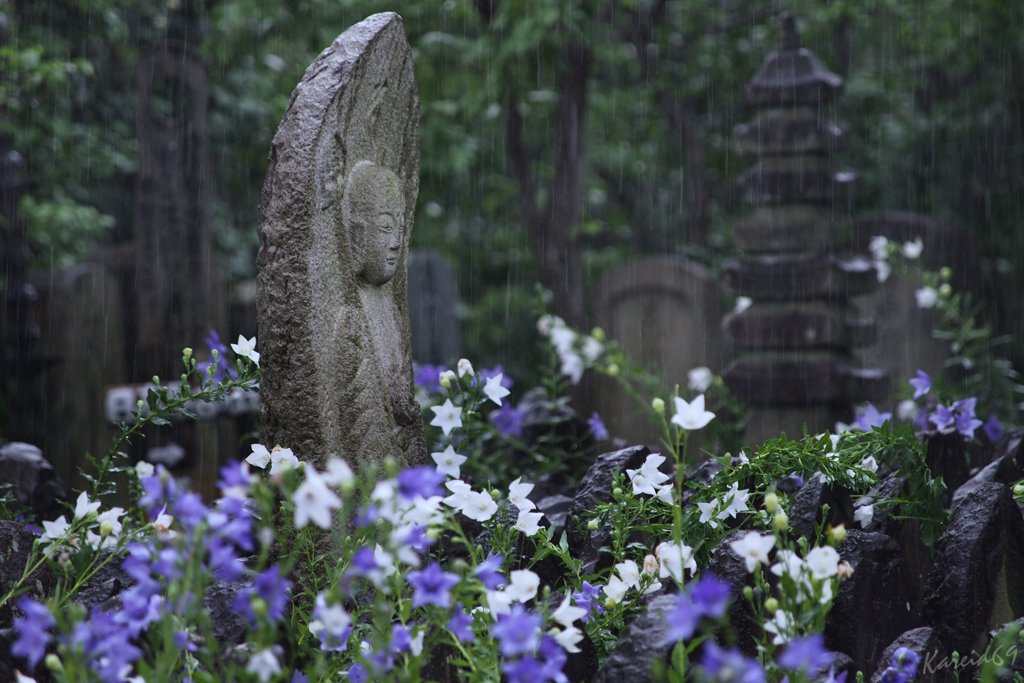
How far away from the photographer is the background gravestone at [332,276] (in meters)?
2.02

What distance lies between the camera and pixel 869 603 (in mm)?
1559

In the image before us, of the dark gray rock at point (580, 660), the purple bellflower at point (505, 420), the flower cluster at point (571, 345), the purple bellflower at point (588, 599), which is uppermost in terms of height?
the flower cluster at point (571, 345)

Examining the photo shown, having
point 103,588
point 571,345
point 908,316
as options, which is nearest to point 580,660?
point 103,588

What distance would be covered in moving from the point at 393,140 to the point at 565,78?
4106mm

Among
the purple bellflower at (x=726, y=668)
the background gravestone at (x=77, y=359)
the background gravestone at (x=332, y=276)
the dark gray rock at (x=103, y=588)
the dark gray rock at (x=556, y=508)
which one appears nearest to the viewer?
the purple bellflower at (x=726, y=668)

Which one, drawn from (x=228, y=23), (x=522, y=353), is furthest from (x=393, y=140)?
(x=522, y=353)

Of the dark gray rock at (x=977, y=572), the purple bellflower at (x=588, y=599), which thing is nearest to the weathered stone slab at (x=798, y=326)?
the dark gray rock at (x=977, y=572)

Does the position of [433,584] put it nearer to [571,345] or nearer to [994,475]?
[994,475]

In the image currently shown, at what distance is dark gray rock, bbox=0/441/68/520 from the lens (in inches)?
92.1

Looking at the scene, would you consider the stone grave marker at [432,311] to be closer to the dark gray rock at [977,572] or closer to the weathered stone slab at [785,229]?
the weathered stone slab at [785,229]

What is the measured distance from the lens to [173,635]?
1.04 meters

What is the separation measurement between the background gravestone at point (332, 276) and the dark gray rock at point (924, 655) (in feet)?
3.85

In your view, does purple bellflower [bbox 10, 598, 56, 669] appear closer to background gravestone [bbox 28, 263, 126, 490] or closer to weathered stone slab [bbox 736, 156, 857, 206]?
weathered stone slab [bbox 736, 156, 857, 206]

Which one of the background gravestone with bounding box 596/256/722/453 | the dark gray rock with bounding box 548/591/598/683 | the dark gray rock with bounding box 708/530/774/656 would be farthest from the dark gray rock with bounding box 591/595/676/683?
the background gravestone with bounding box 596/256/722/453
